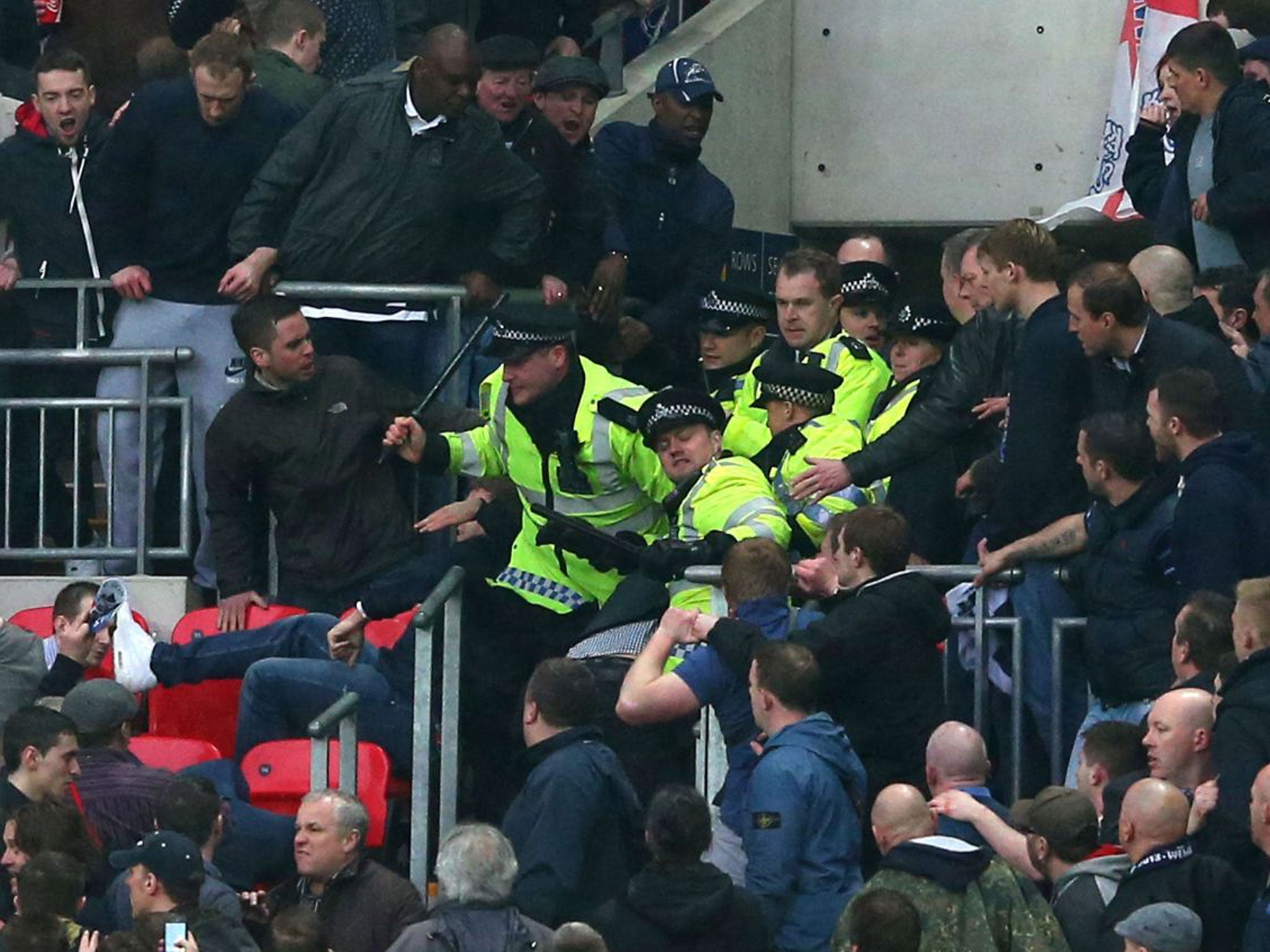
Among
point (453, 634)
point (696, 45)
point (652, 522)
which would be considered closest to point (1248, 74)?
point (652, 522)

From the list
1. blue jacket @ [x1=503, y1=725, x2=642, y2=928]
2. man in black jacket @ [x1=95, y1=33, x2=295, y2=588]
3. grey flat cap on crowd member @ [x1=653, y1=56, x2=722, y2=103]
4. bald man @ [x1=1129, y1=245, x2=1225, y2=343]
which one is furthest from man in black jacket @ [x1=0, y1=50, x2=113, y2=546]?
bald man @ [x1=1129, y1=245, x2=1225, y2=343]

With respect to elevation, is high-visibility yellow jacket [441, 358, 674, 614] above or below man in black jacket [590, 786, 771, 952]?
above

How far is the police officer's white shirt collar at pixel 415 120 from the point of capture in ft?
41.3

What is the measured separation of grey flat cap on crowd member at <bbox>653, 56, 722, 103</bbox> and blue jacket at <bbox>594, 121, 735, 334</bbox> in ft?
0.76

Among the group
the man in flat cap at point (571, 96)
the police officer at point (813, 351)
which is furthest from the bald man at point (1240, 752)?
the man in flat cap at point (571, 96)

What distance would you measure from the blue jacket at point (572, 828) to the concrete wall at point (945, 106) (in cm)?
719

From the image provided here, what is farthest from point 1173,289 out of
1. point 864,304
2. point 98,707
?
point 98,707

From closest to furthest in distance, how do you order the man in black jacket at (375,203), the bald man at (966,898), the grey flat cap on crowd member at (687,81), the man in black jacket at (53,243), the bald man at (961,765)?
the bald man at (966,898) < the bald man at (961,765) < the man in black jacket at (375,203) < the man in black jacket at (53,243) < the grey flat cap on crowd member at (687,81)

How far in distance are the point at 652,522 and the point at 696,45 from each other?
5.05m

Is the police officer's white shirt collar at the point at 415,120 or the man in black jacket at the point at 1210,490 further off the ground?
the police officer's white shirt collar at the point at 415,120

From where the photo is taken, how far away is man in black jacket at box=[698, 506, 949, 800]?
1035 centimetres

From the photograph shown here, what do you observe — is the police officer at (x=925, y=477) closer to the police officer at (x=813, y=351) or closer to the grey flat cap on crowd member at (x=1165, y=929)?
the police officer at (x=813, y=351)

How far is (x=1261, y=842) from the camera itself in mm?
8727

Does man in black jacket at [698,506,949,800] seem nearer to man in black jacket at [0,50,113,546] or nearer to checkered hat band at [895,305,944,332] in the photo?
checkered hat band at [895,305,944,332]
